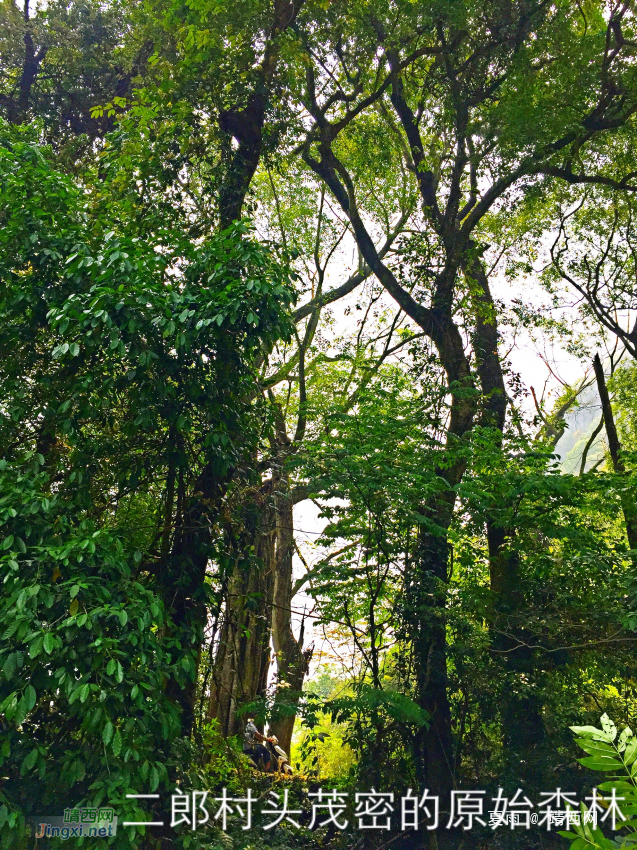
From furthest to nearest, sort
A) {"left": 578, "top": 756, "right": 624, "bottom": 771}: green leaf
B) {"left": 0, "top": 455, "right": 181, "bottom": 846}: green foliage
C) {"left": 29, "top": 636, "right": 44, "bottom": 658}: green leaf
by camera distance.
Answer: {"left": 0, "top": 455, "right": 181, "bottom": 846}: green foliage, {"left": 29, "top": 636, "right": 44, "bottom": 658}: green leaf, {"left": 578, "top": 756, "right": 624, "bottom": 771}: green leaf

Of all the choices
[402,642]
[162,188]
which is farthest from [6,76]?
[402,642]

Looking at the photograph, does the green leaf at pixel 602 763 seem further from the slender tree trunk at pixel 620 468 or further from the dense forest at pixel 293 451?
the slender tree trunk at pixel 620 468

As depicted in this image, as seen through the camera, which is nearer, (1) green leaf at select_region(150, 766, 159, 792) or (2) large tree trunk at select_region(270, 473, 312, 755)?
(1) green leaf at select_region(150, 766, 159, 792)

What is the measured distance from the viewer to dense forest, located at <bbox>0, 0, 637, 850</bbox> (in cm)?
312

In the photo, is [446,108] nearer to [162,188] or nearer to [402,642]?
[162,188]

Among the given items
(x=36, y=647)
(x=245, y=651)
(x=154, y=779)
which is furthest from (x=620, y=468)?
(x=36, y=647)

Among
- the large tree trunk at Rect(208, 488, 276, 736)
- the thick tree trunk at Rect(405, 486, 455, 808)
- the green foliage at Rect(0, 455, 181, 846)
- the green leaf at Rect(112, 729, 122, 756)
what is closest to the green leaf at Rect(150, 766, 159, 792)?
the green foliage at Rect(0, 455, 181, 846)

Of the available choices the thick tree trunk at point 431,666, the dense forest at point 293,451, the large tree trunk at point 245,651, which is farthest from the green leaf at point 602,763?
the thick tree trunk at point 431,666

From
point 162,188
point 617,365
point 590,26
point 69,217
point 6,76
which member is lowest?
point 69,217

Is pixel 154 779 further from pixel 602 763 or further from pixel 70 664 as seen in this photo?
pixel 602 763

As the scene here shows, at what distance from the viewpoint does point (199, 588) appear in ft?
13.0

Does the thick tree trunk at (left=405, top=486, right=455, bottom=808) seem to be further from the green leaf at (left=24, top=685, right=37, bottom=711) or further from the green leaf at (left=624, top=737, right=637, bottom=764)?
the green leaf at (left=624, top=737, right=637, bottom=764)

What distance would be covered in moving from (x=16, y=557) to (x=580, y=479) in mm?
4207

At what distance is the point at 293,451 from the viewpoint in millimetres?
5531
